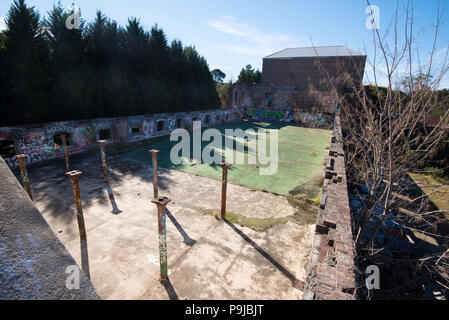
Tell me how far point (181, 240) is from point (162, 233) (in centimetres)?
155

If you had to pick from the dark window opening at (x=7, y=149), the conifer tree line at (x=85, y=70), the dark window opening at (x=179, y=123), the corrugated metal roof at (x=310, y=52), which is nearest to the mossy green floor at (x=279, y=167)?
the dark window opening at (x=179, y=123)

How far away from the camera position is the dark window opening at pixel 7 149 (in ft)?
31.1

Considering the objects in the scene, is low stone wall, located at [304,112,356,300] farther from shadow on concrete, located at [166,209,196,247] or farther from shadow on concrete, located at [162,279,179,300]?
shadow on concrete, located at [166,209,196,247]

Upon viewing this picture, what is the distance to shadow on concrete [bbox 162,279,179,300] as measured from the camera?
3875 millimetres

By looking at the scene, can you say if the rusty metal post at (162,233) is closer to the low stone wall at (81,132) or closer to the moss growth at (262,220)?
the moss growth at (262,220)

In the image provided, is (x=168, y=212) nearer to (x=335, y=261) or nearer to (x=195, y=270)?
(x=195, y=270)

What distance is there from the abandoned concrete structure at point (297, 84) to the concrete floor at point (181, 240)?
61.6 feet

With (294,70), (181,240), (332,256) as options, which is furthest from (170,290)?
(294,70)

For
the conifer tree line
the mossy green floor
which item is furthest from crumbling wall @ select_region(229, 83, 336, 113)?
the mossy green floor

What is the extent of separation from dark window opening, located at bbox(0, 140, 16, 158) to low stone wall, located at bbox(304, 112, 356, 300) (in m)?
12.1

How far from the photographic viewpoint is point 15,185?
1.83 metres
